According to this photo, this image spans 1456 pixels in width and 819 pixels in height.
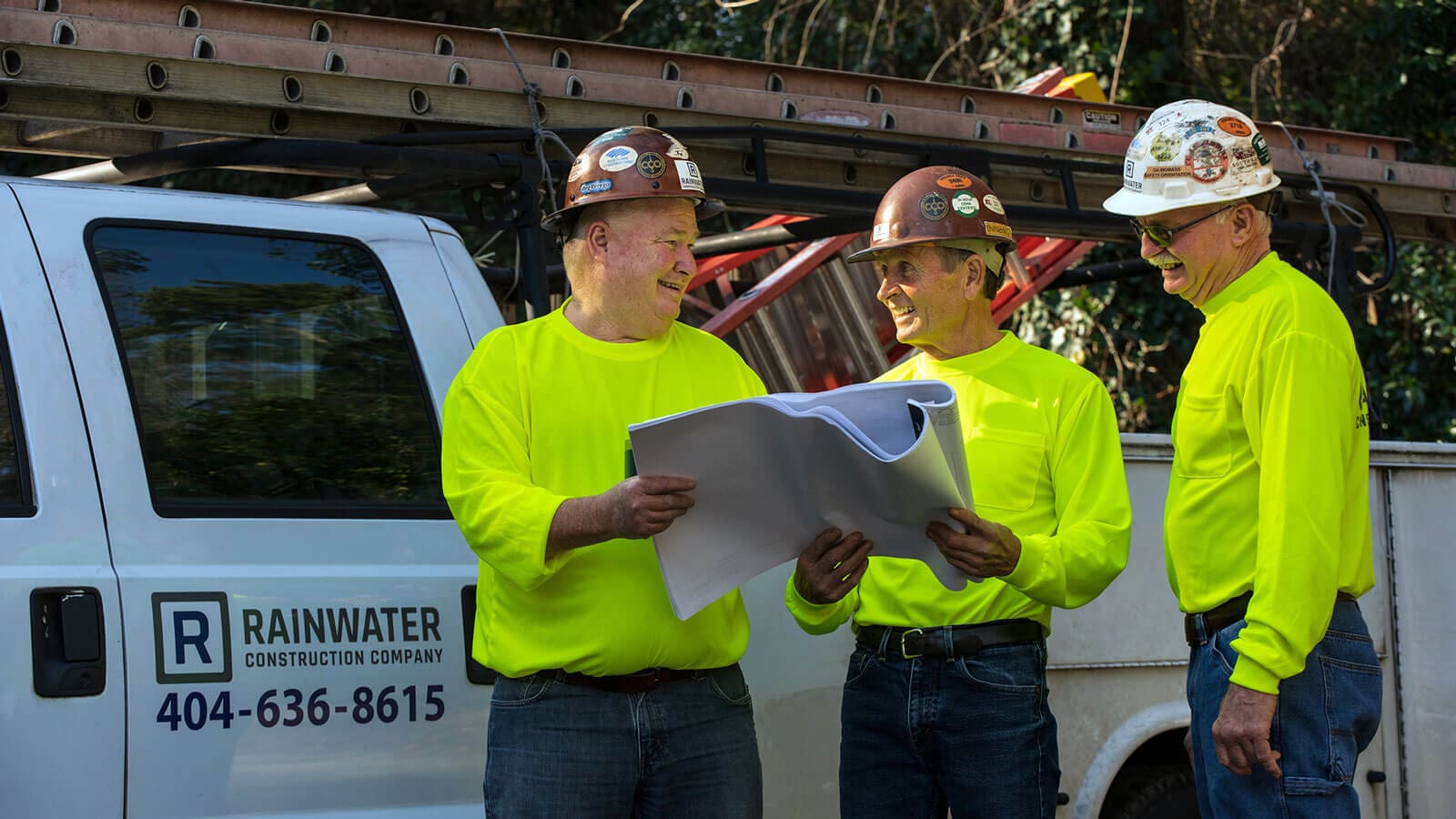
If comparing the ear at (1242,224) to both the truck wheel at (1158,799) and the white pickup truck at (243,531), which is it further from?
the truck wheel at (1158,799)

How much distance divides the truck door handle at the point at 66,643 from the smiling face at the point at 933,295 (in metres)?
1.63

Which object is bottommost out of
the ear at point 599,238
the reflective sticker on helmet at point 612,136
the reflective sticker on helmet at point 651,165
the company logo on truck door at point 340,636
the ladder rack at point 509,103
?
the company logo on truck door at point 340,636

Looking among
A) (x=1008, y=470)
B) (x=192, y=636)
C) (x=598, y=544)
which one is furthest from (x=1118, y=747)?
(x=192, y=636)

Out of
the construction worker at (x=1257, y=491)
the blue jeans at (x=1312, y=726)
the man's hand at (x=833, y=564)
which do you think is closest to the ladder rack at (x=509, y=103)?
the construction worker at (x=1257, y=491)

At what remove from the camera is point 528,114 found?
3.71 metres

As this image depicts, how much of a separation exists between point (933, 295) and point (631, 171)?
74cm

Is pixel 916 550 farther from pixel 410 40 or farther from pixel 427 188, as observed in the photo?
pixel 410 40

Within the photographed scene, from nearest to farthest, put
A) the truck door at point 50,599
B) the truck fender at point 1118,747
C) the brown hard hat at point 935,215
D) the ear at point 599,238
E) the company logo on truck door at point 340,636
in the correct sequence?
the truck door at point 50,599
the company logo on truck door at point 340,636
the ear at point 599,238
the brown hard hat at point 935,215
the truck fender at point 1118,747

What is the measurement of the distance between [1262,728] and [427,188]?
2103 millimetres

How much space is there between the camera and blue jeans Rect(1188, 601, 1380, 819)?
270 centimetres

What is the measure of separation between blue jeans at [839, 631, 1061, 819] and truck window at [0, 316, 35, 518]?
5.26 ft

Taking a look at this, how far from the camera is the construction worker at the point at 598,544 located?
2645mm

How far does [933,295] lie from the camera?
325cm

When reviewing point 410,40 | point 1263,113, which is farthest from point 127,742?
point 1263,113
